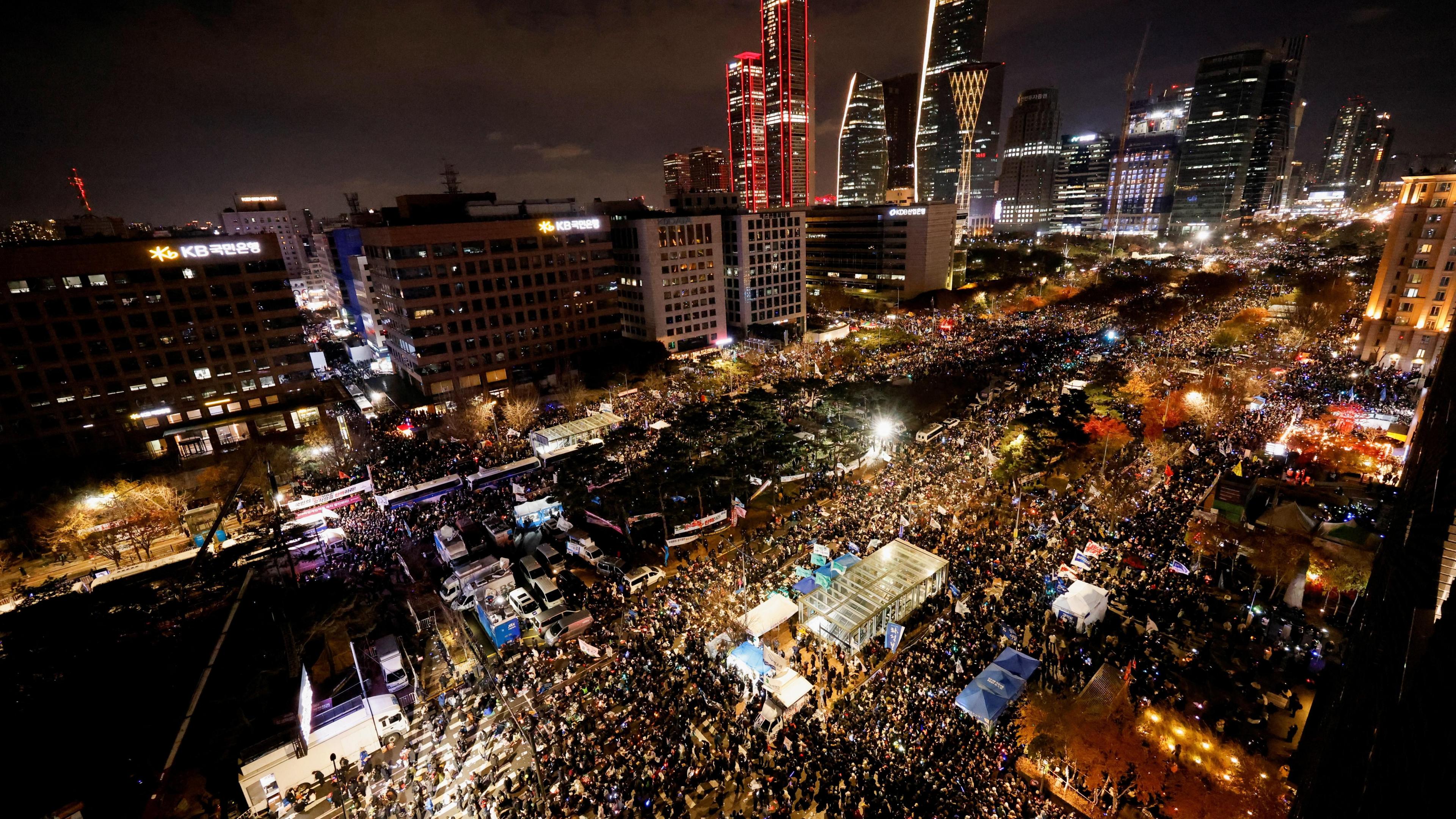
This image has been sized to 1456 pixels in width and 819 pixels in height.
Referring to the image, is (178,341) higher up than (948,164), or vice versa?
(948,164)

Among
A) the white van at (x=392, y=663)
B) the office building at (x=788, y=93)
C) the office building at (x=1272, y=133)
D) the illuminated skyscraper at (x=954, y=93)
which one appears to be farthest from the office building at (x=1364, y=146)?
the white van at (x=392, y=663)

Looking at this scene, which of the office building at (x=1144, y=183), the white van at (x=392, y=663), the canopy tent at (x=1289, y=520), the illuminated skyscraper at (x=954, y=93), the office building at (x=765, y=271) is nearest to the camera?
the white van at (x=392, y=663)

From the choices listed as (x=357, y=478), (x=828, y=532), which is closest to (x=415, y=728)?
(x=828, y=532)

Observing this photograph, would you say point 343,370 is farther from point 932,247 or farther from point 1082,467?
point 932,247

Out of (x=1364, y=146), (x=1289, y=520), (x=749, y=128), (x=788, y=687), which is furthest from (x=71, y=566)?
(x=1364, y=146)

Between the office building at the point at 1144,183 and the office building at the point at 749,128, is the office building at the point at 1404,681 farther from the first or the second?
the office building at the point at 1144,183

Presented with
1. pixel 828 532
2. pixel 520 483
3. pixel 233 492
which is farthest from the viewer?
pixel 520 483

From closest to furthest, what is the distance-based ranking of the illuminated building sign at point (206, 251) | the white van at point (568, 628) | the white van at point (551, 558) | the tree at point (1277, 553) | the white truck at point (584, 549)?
the white van at point (568, 628)
the tree at point (1277, 553)
the white van at point (551, 558)
the white truck at point (584, 549)
the illuminated building sign at point (206, 251)
